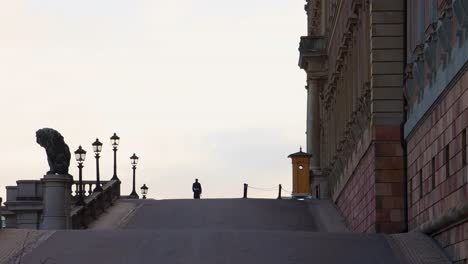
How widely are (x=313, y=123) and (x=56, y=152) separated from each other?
29.9 metres

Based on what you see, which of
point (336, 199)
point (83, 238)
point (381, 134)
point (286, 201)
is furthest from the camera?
point (286, 201)

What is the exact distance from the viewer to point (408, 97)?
41.5 metres

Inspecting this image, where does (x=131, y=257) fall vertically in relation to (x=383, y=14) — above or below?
below

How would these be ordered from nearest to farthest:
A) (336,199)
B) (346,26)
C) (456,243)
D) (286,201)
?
(456,243) < (346,26) < (336,199) < (286,201)

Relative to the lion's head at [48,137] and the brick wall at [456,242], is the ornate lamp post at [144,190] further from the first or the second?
the brick wall at [456,242]

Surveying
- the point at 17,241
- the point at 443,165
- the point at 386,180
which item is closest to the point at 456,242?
the point at 443,165

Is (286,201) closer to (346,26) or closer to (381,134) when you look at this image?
(346,26)

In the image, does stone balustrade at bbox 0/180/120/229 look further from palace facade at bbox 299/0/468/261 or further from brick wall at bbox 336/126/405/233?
brick wall at bbox 336/126/405/233

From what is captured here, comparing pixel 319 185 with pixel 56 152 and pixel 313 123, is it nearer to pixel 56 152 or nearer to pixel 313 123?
pixel 313 123

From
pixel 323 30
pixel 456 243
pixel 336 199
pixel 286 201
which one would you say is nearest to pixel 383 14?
pixel 456 243

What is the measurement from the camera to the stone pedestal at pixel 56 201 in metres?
52.0

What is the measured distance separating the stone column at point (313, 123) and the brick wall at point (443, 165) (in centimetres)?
3831

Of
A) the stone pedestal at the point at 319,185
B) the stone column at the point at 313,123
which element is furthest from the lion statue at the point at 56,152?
the stone column at the point at 313,123

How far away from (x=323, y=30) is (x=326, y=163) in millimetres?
7655
